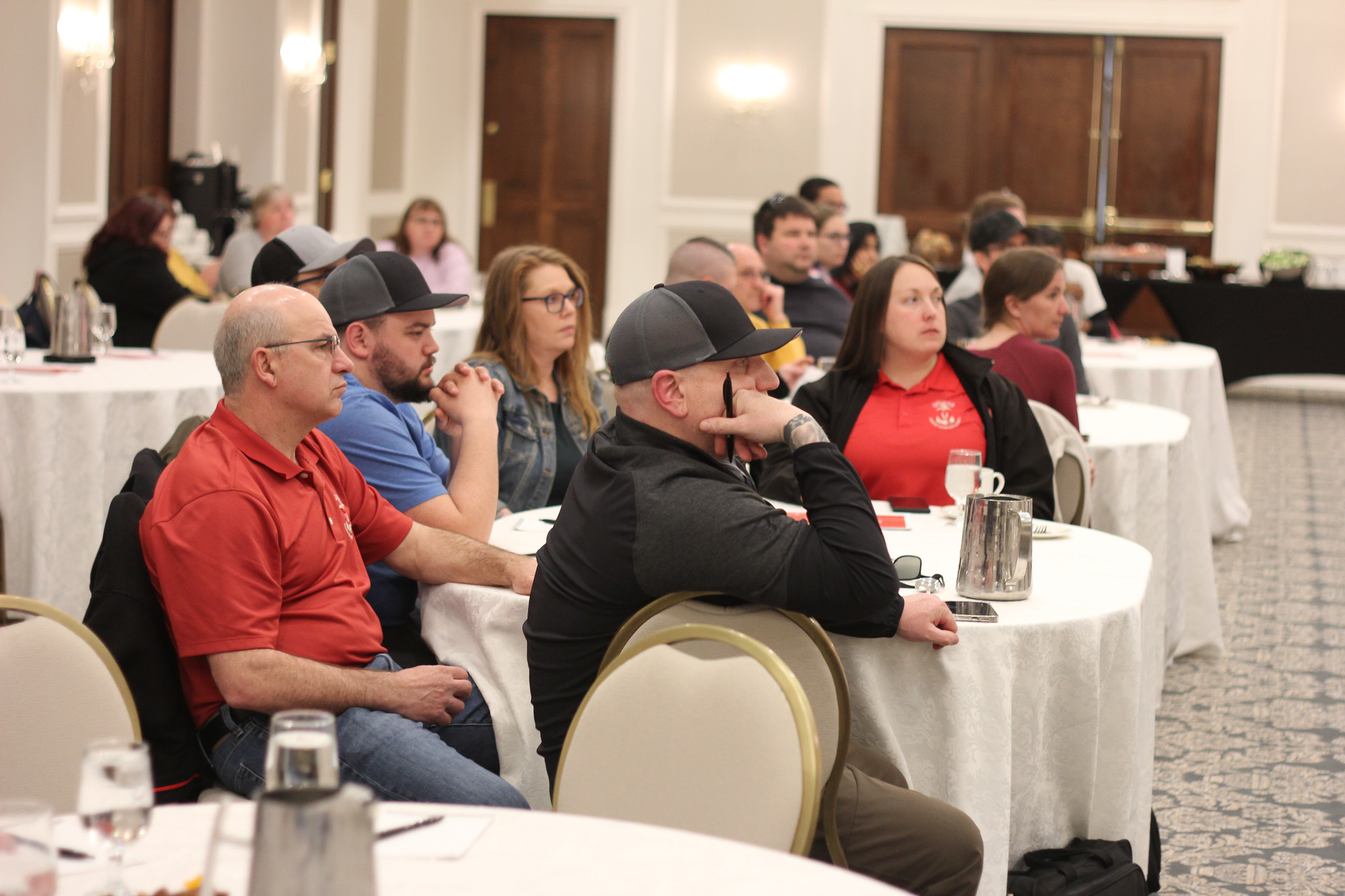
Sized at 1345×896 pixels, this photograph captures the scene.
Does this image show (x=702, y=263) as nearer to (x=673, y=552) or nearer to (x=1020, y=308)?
(x=1020, y=308)

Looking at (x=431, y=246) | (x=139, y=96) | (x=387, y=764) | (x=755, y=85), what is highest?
(x=755, y=85)

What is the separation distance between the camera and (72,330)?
4.83 metres

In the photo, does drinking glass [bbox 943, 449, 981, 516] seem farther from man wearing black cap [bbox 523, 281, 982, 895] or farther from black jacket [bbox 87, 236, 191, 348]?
black jacket [bbox 87, 236, 191, 348]

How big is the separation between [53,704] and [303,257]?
228cm

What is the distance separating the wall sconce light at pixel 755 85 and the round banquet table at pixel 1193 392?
21.0ft

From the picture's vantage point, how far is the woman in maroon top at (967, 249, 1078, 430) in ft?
14.3

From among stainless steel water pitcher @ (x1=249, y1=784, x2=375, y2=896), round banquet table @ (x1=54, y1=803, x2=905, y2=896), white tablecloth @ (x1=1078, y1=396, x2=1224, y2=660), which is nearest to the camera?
stainless steel water pitcher @ (x1=249, y1=784, x2=375, y2=896)

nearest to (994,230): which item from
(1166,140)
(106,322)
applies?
(106,322)

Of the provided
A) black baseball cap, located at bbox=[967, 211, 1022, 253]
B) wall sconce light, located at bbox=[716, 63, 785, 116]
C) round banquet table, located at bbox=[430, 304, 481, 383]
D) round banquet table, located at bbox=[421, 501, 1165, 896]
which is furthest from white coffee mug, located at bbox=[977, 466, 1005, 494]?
wall sconce light, located at bbox=[716, 63, 785, 116]

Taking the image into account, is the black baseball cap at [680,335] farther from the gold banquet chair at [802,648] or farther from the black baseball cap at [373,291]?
the black baseball cap at [373,291]

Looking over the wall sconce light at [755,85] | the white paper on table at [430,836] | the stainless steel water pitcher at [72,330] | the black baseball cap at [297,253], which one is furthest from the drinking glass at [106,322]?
the wall sconce light at [755,85]

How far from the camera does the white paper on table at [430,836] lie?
1467 millimetres

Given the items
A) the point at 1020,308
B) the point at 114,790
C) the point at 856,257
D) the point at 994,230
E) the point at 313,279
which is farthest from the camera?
the point at 856,257

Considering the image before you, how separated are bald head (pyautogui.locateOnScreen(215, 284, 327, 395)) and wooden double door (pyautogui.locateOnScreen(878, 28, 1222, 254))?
1104cm
